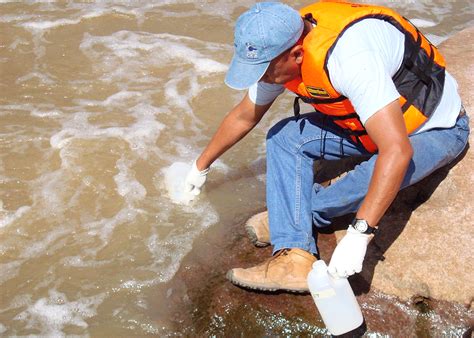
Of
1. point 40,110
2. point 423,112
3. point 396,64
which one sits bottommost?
point 40,110

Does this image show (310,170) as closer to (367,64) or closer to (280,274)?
(280,274)

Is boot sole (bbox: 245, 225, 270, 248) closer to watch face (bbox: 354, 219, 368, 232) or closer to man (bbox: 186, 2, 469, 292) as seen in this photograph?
man (bbox: 186, 2, 469, 292)

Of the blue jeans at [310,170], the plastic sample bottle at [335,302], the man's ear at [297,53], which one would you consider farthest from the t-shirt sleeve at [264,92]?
the plastic sample bottle at [335,302]

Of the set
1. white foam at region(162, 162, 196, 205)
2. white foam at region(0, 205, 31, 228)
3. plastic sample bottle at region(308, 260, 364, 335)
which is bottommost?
white foam at region(0, 205, 31, 228)

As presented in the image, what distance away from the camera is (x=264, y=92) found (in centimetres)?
336

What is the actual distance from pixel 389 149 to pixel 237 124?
3.72ft

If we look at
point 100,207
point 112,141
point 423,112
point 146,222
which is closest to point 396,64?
point 423,112

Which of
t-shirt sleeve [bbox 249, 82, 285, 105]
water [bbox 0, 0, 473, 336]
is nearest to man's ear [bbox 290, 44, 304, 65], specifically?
t-shirt sleeve [bbox 249, 82, 285, 105]

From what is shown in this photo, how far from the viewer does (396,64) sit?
2.87 m

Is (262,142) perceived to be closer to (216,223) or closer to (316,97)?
(216,223)

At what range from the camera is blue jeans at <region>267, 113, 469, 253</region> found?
3.13m

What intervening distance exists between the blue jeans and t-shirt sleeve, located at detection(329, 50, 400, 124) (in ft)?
1.70

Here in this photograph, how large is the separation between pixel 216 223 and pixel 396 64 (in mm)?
1519

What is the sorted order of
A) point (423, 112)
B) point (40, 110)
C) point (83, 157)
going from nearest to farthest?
point (423, 112) → point (83, 157) → point (40, 110)
